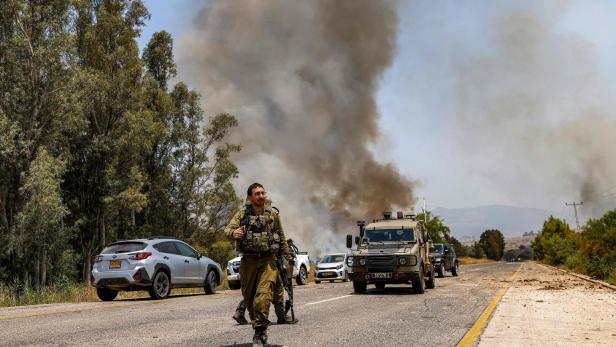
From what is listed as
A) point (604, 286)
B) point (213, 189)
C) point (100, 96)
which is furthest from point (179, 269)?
point (213, 189)

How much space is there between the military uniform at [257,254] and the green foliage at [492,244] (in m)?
118

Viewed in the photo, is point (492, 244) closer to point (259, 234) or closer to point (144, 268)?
point (144, 268)

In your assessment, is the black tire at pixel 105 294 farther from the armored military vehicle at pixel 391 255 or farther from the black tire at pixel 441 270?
the black tire at pixel 441 270

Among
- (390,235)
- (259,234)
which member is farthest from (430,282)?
(259,234)

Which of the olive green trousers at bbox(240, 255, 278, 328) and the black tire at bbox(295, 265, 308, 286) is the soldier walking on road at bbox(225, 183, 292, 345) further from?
the black tire at bbox(295, 265, 308, 286)

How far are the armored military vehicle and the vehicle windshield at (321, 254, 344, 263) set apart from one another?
9.91m

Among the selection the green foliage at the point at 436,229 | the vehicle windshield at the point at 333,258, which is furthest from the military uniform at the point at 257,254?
the green foliage at the point at 436,229

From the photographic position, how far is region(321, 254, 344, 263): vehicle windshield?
27.4m

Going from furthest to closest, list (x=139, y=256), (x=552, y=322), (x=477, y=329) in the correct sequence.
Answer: (x=139, y=256), (x=552, y=322), (x=477, y=329)

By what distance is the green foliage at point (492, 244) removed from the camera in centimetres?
11719

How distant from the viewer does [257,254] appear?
6.54m

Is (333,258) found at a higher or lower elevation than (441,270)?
higher

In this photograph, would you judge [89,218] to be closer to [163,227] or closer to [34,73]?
[163,227]

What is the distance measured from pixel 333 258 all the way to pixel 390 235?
37.2 ft
